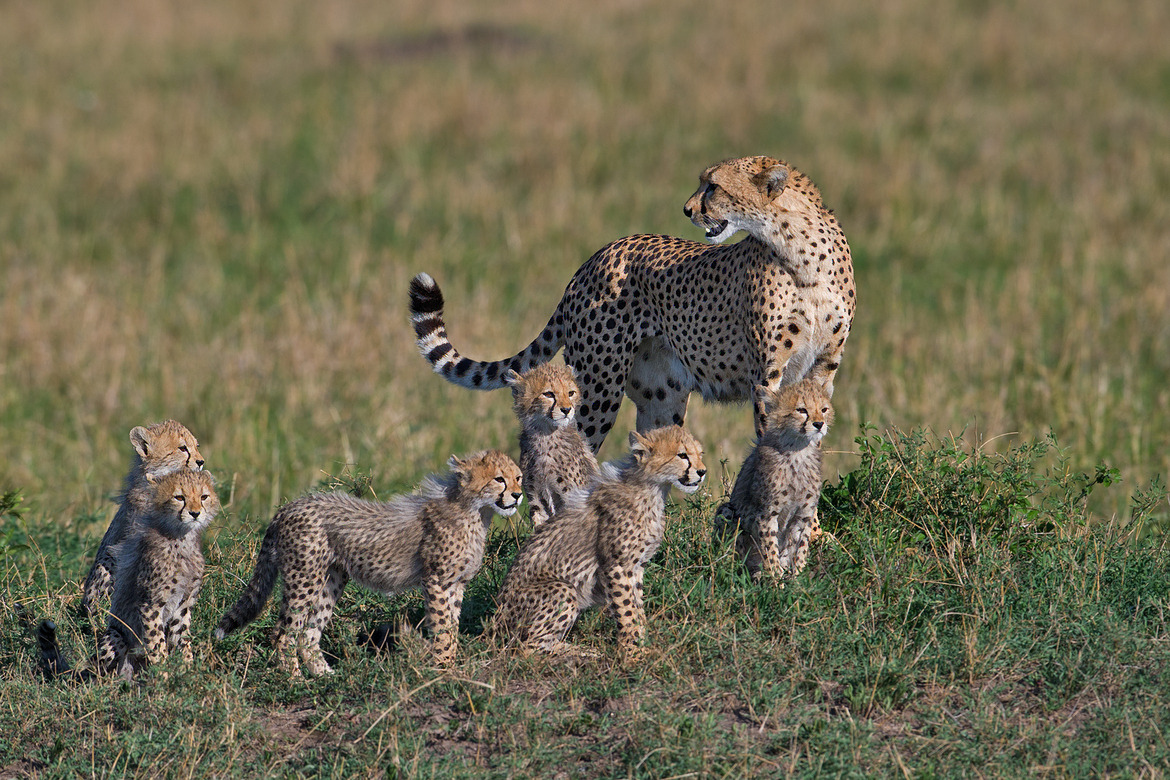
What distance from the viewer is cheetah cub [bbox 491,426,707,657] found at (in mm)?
4145

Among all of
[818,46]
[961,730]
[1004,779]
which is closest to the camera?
[1004,779]

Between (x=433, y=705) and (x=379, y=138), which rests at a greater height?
(x=379, y=138)

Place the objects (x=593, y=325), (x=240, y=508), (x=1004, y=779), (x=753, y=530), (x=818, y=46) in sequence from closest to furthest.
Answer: (x=1004, y=779) → (x=753, y=530) → (x=593, y=325) → (x=240, y=508) → (x=818, y=46)

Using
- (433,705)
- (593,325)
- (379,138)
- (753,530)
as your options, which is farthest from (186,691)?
(379,138)

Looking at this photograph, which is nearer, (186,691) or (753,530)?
(186,691)

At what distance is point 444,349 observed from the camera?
5.50 metres

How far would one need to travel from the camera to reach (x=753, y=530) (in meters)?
4.52

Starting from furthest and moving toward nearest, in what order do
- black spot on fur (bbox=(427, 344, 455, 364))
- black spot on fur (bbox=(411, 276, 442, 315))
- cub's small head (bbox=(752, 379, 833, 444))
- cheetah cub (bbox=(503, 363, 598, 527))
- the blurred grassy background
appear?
the blurred grassy background < black spot on fur (bbox=(427, 344, 455, 364)) < black spot on fur (bbox=(411, 276, 442, 315)) < cheetah cub (bbox=(503, 363, 598, 527)) < cub's small head (bbox=(752, 379, 833, 444))

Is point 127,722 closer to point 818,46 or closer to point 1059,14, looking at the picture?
point 818,46

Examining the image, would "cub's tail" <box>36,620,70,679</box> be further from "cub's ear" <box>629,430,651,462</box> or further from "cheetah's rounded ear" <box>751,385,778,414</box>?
"cheetah's rounded ear" <box>751,385,778,414</box>

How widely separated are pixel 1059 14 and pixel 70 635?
14.9m

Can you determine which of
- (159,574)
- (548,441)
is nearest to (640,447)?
(548,441)

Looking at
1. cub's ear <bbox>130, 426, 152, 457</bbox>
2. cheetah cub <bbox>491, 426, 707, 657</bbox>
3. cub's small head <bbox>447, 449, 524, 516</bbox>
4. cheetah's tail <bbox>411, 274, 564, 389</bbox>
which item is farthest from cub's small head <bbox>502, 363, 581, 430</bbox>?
cub's ear <bbox>130, 426, 152, 457</bbox>

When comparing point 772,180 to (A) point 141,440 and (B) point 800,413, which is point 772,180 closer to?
(B) point 800,413
